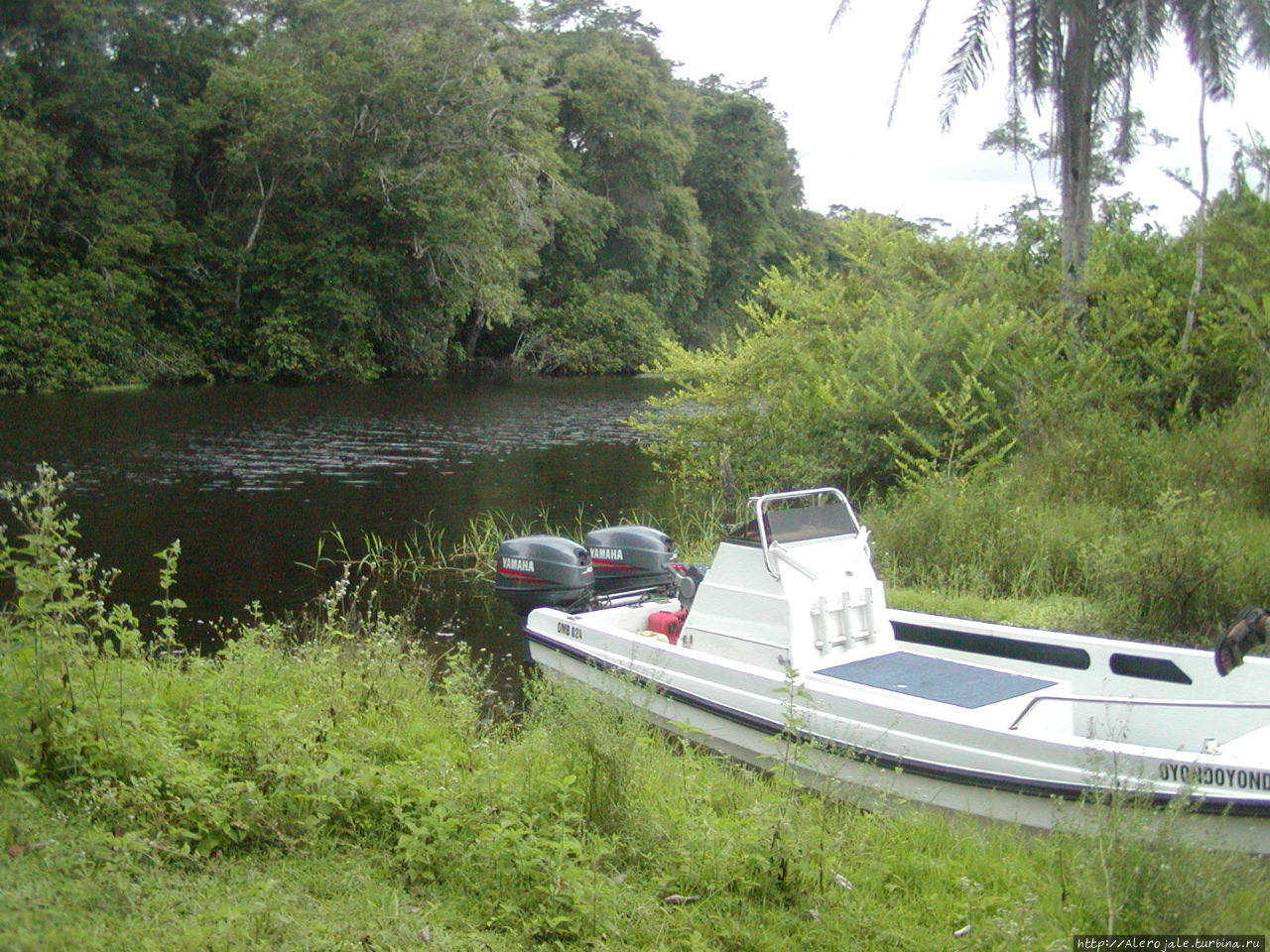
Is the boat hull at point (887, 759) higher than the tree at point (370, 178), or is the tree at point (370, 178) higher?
the tree at point (370, 178)

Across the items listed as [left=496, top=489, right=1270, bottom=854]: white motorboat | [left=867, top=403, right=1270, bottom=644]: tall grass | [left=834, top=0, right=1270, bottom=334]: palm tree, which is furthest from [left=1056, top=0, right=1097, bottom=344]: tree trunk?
[left=496, top=489, right=1270, bottom=854]: white motorboat

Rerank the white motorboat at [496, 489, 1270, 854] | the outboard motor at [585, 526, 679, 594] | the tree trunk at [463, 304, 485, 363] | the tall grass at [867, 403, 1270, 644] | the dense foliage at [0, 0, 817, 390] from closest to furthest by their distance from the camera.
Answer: the white motorboat at [496, 489, 1270, 854] < the tall grass at [867, 403, 1270, 644] < the outboard motor at [585, 526, 679, 594] < the dense foliage at [0, 0, 817, 390] < the tree trunk at [463, 304, 485, 363]

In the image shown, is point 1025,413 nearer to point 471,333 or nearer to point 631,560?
point 631,560

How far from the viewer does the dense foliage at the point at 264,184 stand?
122 ft

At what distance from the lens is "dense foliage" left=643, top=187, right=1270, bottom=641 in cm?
1080

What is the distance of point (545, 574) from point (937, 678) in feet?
Result: 11.3

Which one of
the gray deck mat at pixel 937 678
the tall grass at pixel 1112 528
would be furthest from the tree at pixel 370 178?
the gray deck mat at pixel 937 678

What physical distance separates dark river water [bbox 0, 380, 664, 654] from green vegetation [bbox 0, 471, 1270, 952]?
7.07 metres

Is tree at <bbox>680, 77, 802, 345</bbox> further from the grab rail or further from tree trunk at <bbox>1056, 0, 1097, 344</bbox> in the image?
the grab rail

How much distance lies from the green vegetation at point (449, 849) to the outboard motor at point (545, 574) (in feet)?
13.4

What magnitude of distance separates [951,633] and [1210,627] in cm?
256

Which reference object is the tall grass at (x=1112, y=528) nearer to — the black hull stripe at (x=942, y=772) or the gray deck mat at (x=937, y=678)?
the gray deck mat at (x=937, y=678)

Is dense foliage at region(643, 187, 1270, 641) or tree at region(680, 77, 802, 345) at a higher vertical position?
tree at region(680, 77, 802, 345)

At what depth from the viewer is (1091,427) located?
1390 cm
